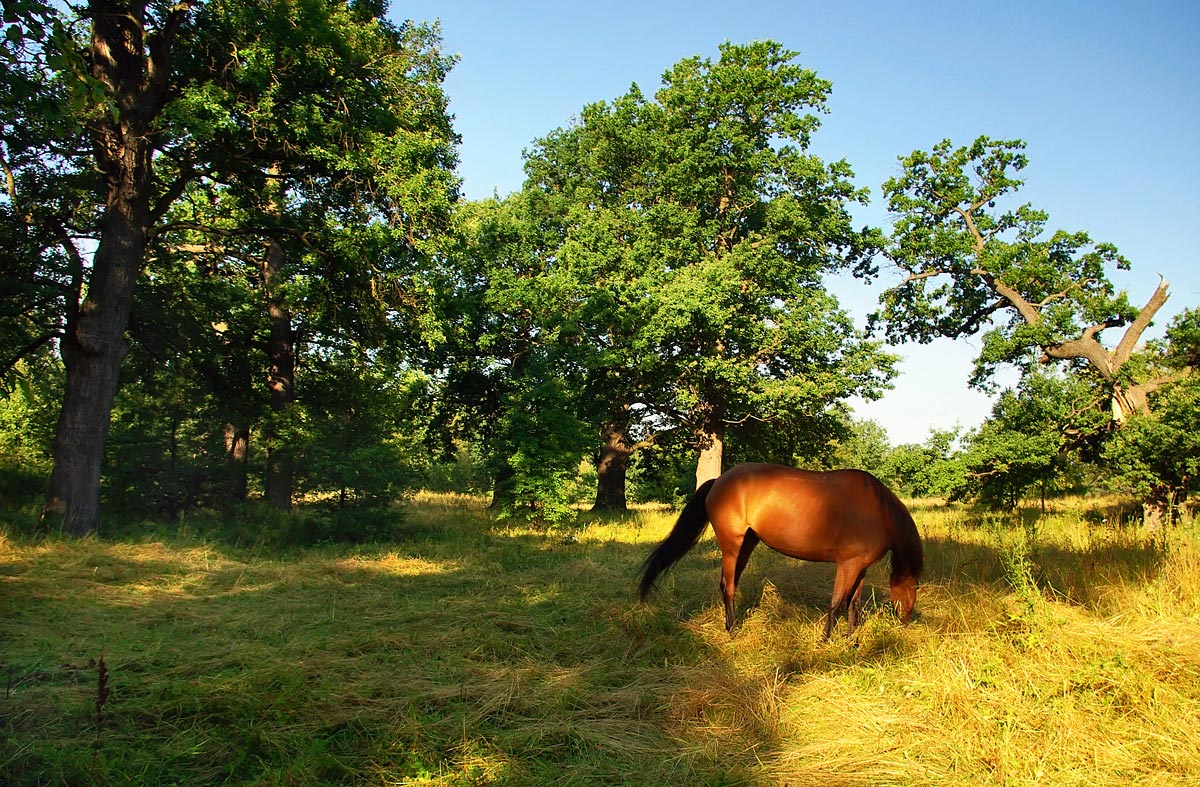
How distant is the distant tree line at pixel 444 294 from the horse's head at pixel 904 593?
29.9 feet

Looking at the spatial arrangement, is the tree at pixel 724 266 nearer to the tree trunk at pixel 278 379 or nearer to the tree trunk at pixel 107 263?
the tree trunk at pixel 278 379

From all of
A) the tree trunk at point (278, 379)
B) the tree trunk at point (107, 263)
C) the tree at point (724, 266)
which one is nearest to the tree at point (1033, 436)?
the tree at point (724, 266)

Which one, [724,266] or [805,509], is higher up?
[724,266]

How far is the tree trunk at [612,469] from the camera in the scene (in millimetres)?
22438

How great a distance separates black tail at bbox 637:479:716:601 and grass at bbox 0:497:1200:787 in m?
0.37

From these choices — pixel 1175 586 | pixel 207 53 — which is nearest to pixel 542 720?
pixel 1175 586

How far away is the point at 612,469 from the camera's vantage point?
22.7 m

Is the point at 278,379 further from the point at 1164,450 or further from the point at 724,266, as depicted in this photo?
the point at 1164,450

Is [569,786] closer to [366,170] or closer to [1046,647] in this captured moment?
[1046,647]

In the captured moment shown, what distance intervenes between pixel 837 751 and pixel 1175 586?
4.88m

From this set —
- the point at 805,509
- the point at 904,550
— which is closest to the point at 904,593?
the point at 904,550

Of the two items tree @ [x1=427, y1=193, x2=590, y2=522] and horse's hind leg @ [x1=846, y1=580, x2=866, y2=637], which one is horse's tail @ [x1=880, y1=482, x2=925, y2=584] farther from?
tree @ [x1=427, y1=193, x2=590, y2=522]

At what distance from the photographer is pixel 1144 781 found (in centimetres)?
350

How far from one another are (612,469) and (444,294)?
9.93 meters
